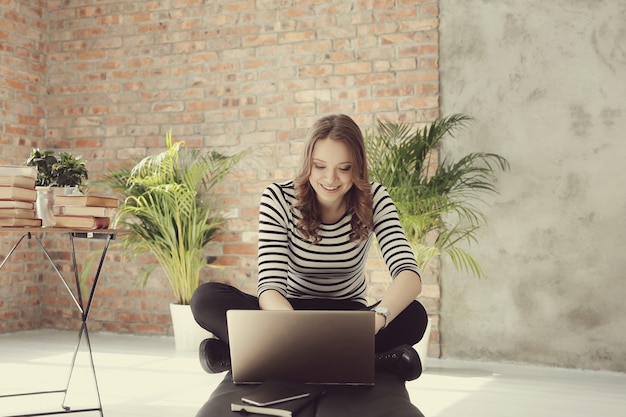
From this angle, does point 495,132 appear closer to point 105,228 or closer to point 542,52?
point 542,52

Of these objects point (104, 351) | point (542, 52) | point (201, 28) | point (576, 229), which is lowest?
point (104, 351)

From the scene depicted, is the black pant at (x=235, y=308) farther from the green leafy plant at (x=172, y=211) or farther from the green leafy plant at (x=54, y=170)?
the green leafy plant at (x=172, y=211)

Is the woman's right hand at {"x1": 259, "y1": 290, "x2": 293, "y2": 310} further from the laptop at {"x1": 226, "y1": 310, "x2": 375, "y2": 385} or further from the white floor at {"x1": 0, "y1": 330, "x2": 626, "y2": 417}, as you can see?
the white floor at {"x1": 0, "y1": 330, "x2": 626, "y2": 417}

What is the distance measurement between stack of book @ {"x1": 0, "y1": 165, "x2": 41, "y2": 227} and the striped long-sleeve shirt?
3.02 ft

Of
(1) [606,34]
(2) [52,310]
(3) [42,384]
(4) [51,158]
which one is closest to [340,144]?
(4) [51,158]

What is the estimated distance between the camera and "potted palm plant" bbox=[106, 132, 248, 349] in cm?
444

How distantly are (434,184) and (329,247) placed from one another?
1.69m

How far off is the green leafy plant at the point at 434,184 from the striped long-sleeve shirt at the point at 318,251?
1313 millimetres

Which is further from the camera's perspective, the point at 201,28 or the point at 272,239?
the point at 201,28

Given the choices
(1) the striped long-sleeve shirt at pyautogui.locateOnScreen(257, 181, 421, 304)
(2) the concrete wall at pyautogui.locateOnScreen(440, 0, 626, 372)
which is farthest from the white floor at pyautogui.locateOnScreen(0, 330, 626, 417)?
(1) the striped long-sleeve shirt at pyautogui.locateOnScreen(257, 181, 421, 304)

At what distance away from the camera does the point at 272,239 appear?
242 centimetres

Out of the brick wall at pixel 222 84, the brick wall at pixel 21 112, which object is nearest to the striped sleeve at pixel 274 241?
the brick wall at pixel 222 84

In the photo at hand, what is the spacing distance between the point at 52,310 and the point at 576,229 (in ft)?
12.4

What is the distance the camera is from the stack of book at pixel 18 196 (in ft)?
8.67
